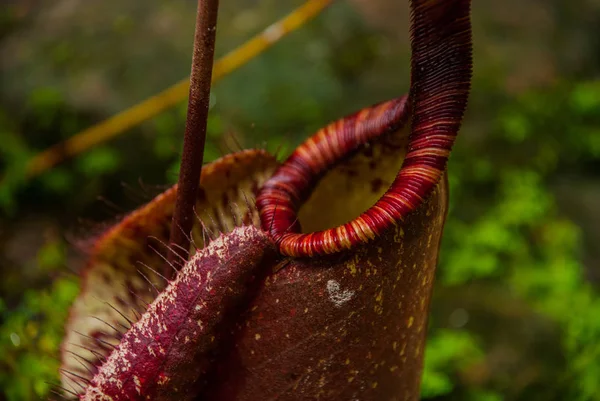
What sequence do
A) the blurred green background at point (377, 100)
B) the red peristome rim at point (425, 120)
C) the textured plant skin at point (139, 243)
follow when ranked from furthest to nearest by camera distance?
the blurred green background at point (377, 100)
the textured plant skin at point (139, 243)
the red peristome rim at point (425, 120)

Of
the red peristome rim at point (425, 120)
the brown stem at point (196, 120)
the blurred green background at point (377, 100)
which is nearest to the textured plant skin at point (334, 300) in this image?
the red peristome rim at point (425, 120)

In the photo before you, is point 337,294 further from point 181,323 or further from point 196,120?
point 196,120

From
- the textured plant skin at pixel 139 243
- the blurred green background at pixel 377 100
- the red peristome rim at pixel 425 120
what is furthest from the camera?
the blurred green background at pixel 377 100

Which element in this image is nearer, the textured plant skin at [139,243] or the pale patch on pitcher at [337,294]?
the pale patch on pitcher at [337,294]

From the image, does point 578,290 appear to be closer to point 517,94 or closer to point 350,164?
point 517,94

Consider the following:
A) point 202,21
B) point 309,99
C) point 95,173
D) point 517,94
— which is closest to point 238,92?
point 309,99

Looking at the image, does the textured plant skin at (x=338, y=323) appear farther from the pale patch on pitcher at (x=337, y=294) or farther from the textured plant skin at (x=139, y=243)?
the textured plant skin at (x=139, y=243)

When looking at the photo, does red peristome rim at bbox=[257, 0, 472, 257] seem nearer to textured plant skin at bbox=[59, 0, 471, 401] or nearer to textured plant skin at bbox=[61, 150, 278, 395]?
textured plant skin at bbox=[59, 0, 471, 401]
